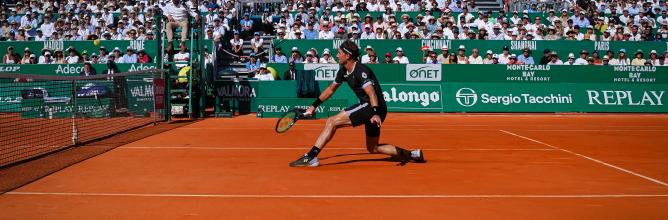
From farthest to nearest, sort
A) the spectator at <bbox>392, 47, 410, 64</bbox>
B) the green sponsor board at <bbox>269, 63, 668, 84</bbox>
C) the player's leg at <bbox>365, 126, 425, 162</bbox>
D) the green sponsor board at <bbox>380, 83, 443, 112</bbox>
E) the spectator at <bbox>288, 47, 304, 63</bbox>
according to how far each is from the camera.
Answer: the spectator at <bbox>392, 47, 410, 64</bbox>, the spectator at <bbox>288, 47, 304, 63</bbox>, the green sponsor board at <bbox>380, 83, 443, 112</bbox>, the green sponsor board at <bbox>269, 63, 668, 84</bbox>, the player's leg at <bbox>365, 126, 425, 162</bbox>

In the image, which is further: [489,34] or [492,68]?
[489,34]

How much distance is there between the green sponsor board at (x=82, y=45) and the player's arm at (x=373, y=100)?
15.9m

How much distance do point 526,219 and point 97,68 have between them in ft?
62.5

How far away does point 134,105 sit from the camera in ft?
64.8

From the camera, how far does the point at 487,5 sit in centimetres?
2952

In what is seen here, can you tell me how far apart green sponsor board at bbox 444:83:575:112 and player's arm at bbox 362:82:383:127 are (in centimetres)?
1330

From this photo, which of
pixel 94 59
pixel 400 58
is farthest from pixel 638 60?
pixel 94 59

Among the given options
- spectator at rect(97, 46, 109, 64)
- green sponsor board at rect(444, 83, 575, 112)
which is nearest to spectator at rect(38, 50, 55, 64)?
spectator at rect(97, 46, 109, 64)

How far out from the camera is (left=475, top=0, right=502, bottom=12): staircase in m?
29.2

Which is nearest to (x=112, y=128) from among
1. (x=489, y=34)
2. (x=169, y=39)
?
(x=169, y=39)

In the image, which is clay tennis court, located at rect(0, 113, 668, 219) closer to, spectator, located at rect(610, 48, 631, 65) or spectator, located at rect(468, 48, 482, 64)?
spectator, located at rect(468, 48, 482, 64)

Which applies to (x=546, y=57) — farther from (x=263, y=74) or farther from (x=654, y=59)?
(x=263, y=74)

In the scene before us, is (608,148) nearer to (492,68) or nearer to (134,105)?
(492,68)

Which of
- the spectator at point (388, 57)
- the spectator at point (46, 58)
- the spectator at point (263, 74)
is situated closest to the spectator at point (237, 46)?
the spectator at point (263, 74)
